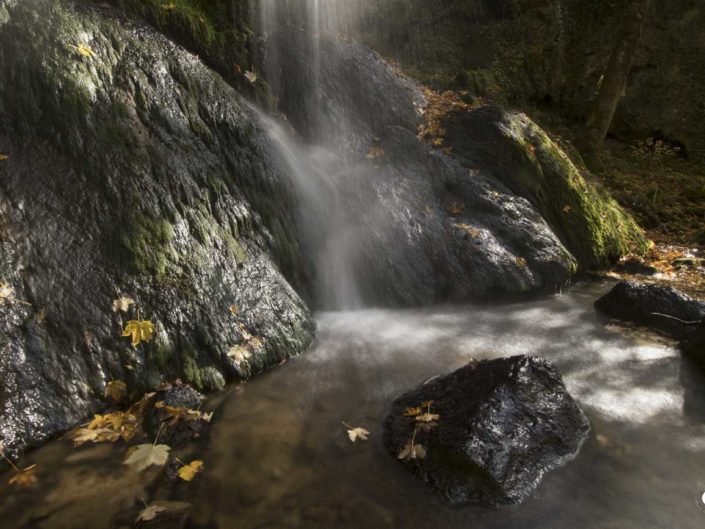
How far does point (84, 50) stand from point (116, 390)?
3.24m

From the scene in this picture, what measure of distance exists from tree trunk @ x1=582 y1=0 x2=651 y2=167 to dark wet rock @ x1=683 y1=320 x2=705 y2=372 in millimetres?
8071

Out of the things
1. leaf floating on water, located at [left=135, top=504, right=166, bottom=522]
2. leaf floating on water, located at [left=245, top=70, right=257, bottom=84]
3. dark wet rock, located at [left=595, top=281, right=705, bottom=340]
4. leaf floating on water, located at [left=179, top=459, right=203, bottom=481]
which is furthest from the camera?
leaf floating on water, located at [left=245, top=70, right=257, bottom=84]

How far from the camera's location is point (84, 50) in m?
4.36

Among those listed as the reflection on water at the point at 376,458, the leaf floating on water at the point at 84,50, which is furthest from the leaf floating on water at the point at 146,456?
the leaf floating on water at the point at 84,50

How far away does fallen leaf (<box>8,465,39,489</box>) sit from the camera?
2.71 m

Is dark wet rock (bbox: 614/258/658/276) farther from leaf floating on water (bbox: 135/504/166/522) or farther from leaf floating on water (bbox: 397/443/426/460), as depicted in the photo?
leaf floating on water (bbox: 135/504/166/522)

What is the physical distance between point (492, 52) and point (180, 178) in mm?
12065

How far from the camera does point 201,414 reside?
3375 millimetres

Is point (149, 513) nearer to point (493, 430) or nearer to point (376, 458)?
point (376, 458)

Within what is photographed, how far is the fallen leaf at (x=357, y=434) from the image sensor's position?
331 centimetres

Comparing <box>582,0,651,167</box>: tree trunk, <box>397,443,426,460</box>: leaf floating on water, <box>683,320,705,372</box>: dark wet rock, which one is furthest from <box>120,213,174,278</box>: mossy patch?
<box>582,0,651,167</box>: tree trunk

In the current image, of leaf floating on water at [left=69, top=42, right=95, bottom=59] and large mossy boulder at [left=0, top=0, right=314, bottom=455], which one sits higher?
leaf floating on water at [left=69, top=42, right=95, bottom=59]

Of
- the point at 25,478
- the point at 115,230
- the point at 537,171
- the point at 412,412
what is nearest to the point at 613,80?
the point at 537,171

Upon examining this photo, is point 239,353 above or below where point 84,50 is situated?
below
